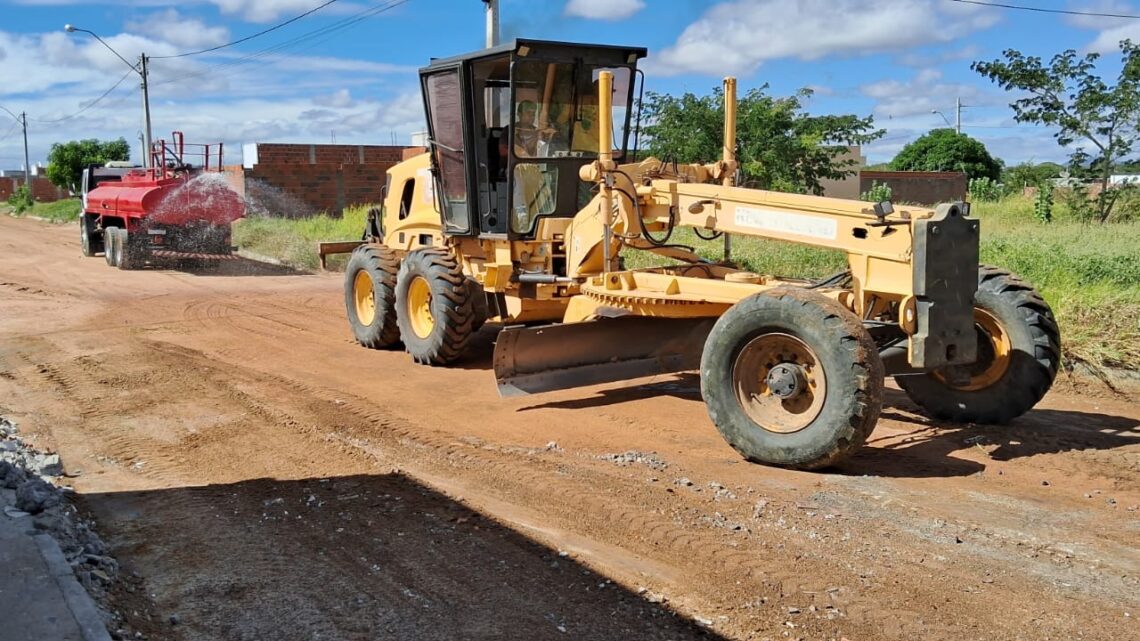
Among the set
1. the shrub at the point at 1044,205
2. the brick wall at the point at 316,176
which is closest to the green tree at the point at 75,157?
the brick wall at the point at 316,176

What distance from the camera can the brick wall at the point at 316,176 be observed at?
3131cm

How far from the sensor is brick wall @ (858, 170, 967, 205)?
33.7 meters

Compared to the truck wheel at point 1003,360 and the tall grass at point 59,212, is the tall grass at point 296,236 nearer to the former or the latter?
the truck wheel at point 1003,360

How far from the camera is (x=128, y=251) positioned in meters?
20.7

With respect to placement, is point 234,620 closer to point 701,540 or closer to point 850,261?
point 701,540

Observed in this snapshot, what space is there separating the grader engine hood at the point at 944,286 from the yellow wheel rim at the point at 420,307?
551 centimetres

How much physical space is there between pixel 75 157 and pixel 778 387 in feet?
183

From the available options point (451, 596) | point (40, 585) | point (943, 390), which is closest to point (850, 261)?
point (943, 390)

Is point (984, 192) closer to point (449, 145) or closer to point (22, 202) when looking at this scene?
point (449, 145)

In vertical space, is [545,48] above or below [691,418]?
above

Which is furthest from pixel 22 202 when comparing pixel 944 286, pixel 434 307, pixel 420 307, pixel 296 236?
pixel 944 286

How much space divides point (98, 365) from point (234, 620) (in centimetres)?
679

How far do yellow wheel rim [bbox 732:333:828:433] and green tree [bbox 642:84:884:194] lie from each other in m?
12.4

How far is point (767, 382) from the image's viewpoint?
6602 mm
